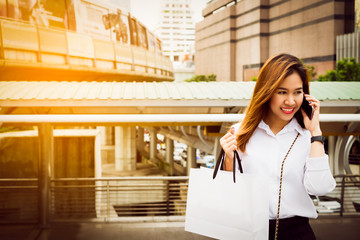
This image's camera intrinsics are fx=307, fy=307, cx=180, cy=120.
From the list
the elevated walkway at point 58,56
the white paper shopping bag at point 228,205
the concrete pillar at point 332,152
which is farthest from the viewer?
the elevated walkway at point 58,56

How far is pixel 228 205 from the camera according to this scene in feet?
5.08

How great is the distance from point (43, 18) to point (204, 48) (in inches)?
2319

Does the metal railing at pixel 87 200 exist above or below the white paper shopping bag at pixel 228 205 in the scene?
below

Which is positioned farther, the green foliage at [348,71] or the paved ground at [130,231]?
the green foliage at [348,71]

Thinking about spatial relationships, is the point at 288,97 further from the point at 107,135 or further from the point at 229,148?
the point at 107,135

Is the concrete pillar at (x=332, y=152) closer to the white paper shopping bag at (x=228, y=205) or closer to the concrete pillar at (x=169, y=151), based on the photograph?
the white paper shopping bag at (x=228, y=205)

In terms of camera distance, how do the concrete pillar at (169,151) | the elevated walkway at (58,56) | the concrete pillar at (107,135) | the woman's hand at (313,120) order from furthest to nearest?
the concrete pillar at (107,135) < the concrete pillar at (169,151) < the elevated walkway at (58,56) < the woman's hand at (313,120)

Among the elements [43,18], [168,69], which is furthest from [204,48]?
[43,18]

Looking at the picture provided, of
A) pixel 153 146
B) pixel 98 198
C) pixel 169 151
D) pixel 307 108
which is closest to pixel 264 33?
pixel 153 146

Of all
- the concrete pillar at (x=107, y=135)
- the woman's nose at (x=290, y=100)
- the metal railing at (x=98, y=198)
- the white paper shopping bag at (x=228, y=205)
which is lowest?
the concrete pillar at (x=107, y=135)

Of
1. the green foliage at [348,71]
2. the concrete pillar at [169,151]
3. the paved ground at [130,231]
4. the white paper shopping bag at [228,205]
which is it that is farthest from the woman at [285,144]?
the concrete pillar at [169,151]

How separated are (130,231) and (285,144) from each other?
375 centimetres

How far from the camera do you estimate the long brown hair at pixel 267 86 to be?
153 cm

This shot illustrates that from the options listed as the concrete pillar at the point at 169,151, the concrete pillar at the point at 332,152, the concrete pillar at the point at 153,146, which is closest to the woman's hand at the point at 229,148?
the concrete pillar at the point at 332,152
